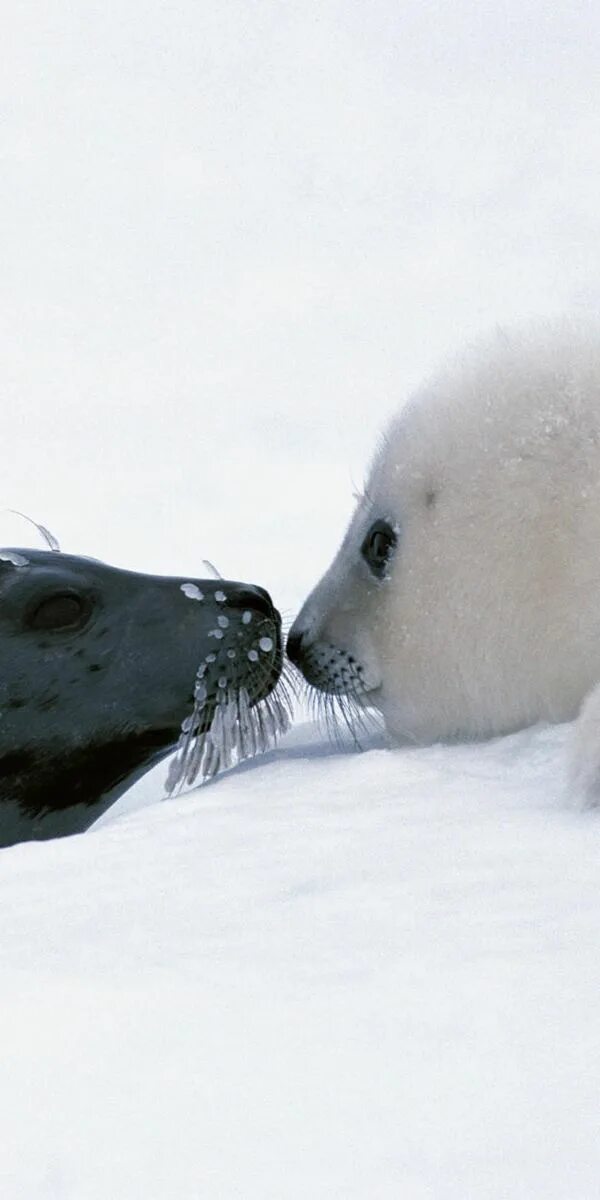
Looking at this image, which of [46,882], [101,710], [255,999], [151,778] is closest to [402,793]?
[46,882]

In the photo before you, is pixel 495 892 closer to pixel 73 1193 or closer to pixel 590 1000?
pixel 590 1000

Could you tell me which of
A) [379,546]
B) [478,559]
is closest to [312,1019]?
[478,559]

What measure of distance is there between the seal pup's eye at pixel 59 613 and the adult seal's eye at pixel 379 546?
88cm

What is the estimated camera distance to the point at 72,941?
1687 mm

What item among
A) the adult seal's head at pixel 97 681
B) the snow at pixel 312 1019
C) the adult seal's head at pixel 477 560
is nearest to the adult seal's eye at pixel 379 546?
Answer: the adult seal's head at pixel 477 560

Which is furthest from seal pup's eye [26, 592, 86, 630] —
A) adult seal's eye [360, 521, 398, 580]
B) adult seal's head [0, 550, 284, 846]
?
adult seal's eye [360, 521, 398, 580]

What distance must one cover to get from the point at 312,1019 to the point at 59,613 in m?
2.66

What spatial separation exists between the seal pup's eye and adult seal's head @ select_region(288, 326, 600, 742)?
0.67 metres

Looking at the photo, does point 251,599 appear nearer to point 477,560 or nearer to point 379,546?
point 379,546

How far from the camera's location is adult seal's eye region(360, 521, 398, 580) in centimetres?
340

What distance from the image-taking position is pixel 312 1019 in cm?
137

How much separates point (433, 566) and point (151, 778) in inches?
54.2

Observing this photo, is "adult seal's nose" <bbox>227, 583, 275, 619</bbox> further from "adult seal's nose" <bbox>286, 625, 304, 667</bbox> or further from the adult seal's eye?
the adult seal's eye

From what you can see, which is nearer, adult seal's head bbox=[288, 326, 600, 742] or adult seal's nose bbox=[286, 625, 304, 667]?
adult seal's head bbox=[288, 326, 600, 742]
